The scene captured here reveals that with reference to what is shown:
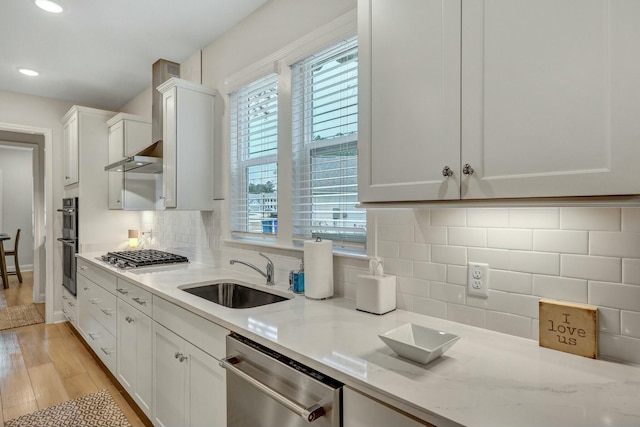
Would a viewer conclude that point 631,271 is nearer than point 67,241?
Yes

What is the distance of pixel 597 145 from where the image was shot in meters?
0.85

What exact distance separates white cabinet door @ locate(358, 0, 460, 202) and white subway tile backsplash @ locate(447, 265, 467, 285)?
1.35 feet

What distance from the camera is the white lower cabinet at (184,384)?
157cm

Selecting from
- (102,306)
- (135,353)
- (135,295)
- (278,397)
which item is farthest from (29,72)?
(278,397)

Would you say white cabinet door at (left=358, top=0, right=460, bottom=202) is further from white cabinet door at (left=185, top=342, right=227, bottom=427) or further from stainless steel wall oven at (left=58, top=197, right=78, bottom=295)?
stainless steel wall oven at (left=58, top=197, right=78, bottom=295)

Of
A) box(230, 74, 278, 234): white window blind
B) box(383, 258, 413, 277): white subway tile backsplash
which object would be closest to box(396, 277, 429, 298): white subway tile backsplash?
box(383, 258, 413, 277): white subway tile backsplash

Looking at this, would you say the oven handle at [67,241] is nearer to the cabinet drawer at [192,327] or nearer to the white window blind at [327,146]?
the cabinet drawer at [192,327]

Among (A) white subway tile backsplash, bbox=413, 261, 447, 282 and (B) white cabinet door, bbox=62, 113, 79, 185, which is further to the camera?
(B) white cabinet door, bbox=62, 113, 79, 185

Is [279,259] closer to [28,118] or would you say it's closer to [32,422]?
[32,422]

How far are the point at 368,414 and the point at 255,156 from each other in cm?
A: 192

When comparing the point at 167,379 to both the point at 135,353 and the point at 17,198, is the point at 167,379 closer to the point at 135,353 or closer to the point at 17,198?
the point at 135,353

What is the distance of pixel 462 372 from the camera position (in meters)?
1.00

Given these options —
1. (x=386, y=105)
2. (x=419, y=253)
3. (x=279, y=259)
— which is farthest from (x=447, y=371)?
(x=279, y=259)

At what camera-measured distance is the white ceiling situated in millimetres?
2395
